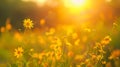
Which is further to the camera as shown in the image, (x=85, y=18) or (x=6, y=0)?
(x=6, y=0)

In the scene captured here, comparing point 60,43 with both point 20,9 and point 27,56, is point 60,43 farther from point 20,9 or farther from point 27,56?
point 20,9

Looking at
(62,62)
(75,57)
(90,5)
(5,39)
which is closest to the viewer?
(62,62)

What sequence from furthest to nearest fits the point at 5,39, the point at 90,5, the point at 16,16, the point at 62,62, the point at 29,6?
the point at 29,6 → the point at 16,16 → the point at 90,5 → the point at 5,39 → the point at 62,62

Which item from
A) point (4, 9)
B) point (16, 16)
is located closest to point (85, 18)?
point (16, 16)

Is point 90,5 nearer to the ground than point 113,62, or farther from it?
farther from it

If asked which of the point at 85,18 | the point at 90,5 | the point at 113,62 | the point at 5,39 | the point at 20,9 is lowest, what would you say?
the point at 113,62

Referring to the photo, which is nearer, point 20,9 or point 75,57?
point 75,57

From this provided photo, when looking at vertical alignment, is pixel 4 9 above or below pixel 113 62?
above

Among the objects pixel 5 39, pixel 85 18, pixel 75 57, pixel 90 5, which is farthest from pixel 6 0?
pixel 75 57

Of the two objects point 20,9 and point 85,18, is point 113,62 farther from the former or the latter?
point 20,9
